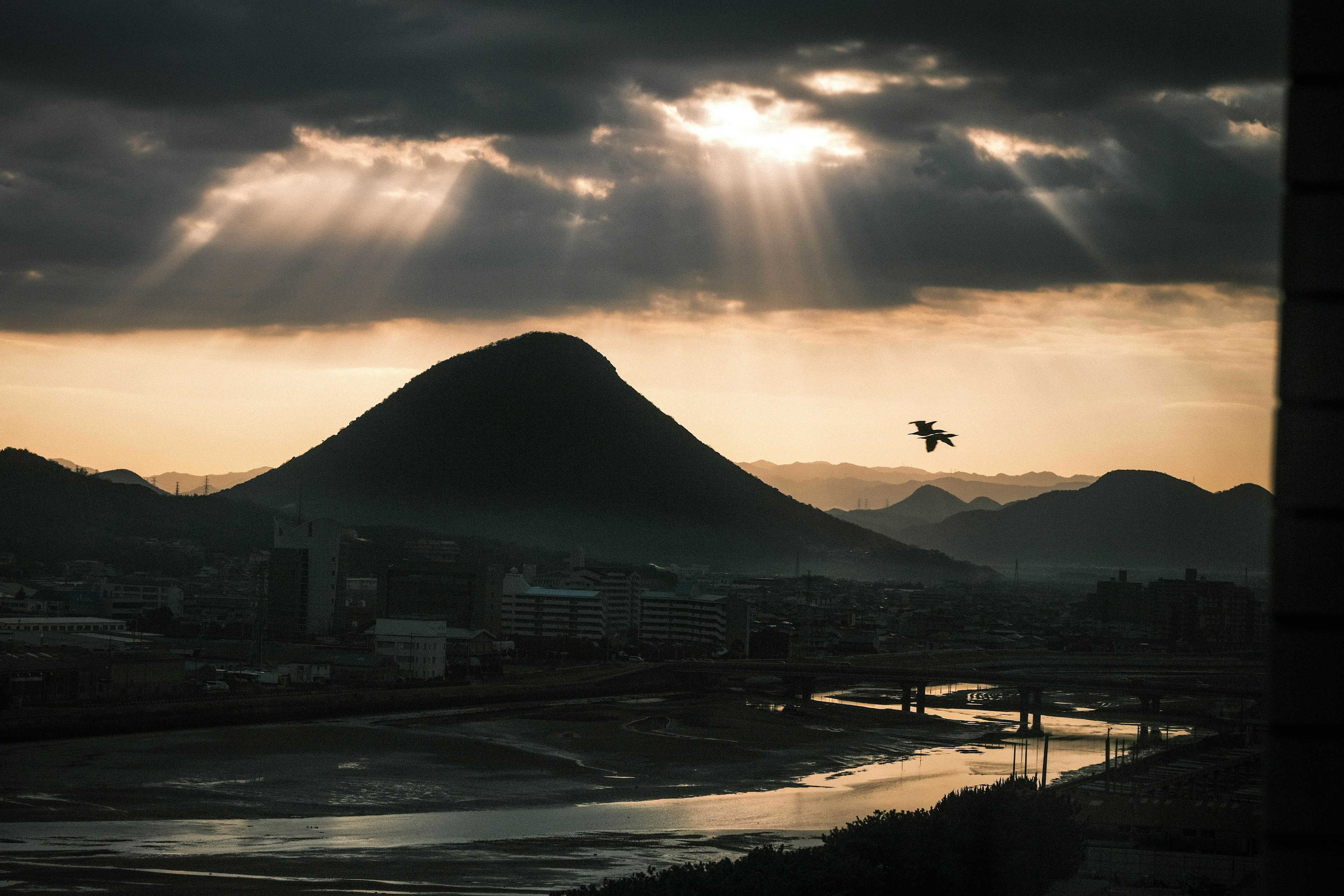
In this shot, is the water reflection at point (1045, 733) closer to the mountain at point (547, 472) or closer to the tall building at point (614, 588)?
the tall building at point (614, 588)

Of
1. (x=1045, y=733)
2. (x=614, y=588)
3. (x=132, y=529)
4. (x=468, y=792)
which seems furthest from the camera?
(x=132, y=529)

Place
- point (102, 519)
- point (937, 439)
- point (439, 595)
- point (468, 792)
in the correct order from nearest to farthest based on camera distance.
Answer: point (937, 439) < point (468, 792) < point (439, 595) < point (102, 519)

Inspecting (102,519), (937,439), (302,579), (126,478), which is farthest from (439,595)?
(126,478)

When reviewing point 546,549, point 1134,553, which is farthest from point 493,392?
point 1134,553


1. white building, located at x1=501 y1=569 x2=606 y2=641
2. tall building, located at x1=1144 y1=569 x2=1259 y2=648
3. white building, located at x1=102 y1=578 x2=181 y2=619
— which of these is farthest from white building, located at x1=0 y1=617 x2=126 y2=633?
tall building, located at x1=1144 y1=569 x2=1259 y2=648

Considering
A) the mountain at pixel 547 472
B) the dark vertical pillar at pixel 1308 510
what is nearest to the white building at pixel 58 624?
the dark vertical pillar at pixel 1308 510

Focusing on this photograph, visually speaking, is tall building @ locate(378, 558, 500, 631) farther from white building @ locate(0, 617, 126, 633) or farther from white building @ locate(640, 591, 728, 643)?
white building @ locate(0, 617, 126, 633)

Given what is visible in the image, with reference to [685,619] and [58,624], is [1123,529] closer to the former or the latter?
[685,619]
